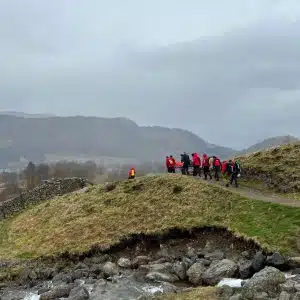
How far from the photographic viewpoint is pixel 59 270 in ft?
132

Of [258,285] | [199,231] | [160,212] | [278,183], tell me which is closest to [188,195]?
[160,212]

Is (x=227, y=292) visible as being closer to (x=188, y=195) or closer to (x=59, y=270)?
(x=59, y=270)

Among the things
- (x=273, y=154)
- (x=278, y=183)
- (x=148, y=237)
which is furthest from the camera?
(x=273, y=154)

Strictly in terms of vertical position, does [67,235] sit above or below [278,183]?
below

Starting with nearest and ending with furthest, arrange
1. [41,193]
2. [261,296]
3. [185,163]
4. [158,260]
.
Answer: [261,296] < [158,260] < [185,163] < [41,193]

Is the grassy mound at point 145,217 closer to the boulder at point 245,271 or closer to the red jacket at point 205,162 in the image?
the boulder at point 245,271

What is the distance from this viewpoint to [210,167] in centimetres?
5788

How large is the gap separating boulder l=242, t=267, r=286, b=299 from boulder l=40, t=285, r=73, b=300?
42.0 ft

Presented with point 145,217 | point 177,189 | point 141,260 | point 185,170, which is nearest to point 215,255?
point 141,260

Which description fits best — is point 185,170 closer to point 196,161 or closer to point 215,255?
point 196,161

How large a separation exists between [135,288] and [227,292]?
8.78 m

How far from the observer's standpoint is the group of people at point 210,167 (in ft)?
173

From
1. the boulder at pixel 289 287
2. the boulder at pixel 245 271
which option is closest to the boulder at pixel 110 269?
the boulder at pixel 245 271

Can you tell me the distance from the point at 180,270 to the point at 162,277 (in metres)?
1.44
